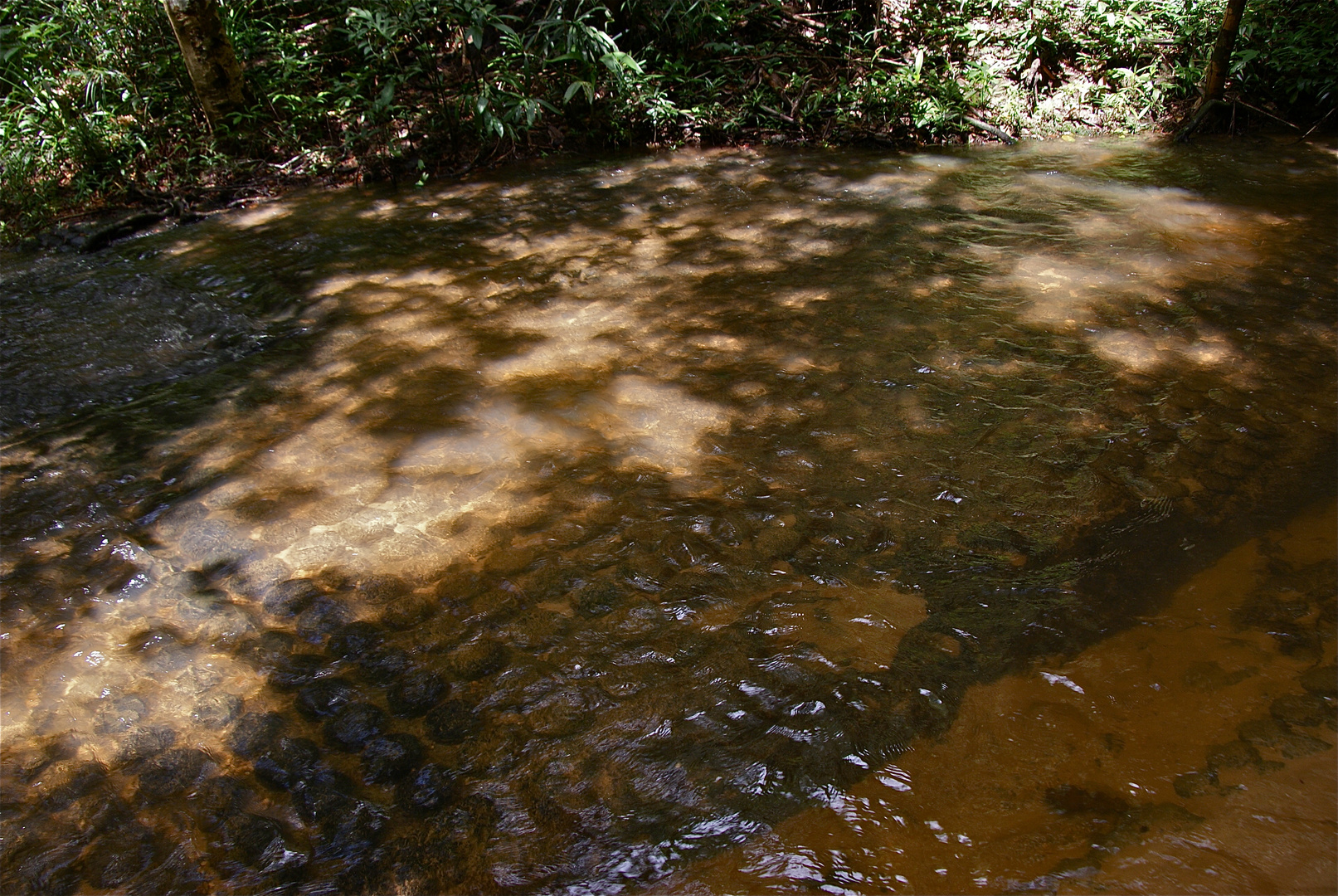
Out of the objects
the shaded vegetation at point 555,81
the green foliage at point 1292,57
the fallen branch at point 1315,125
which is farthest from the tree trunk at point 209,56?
the fallen branch at point 1315,125

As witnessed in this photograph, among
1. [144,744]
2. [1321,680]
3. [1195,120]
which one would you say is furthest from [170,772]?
[1195,120]

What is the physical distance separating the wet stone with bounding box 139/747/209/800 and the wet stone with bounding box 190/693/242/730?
0.23 ft

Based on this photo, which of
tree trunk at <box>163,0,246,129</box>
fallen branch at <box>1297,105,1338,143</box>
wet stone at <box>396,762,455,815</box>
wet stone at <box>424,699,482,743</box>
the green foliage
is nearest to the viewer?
wet stone at <box>396,762,455,815</box>

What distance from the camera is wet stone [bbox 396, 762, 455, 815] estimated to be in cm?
154

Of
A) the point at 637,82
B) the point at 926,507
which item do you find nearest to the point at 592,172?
the point at 637,82

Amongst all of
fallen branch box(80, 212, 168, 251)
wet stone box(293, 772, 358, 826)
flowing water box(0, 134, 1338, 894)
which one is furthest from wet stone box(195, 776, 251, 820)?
fallen branch box(80, 212, 168, 251)

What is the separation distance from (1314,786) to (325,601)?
7.38 feet

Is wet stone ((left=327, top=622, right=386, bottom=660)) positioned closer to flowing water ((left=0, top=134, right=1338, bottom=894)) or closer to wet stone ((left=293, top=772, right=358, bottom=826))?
flowing water ((left=0, top=134, right=1338, bottom=894))

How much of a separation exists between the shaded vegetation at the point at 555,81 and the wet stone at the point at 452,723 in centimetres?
552

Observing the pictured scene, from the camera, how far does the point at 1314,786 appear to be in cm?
139

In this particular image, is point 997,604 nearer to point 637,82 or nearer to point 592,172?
point 592,172

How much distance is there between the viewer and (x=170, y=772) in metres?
1.64

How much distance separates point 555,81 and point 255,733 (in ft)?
21.6

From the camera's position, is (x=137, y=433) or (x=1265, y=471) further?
(x=137, y=433)
